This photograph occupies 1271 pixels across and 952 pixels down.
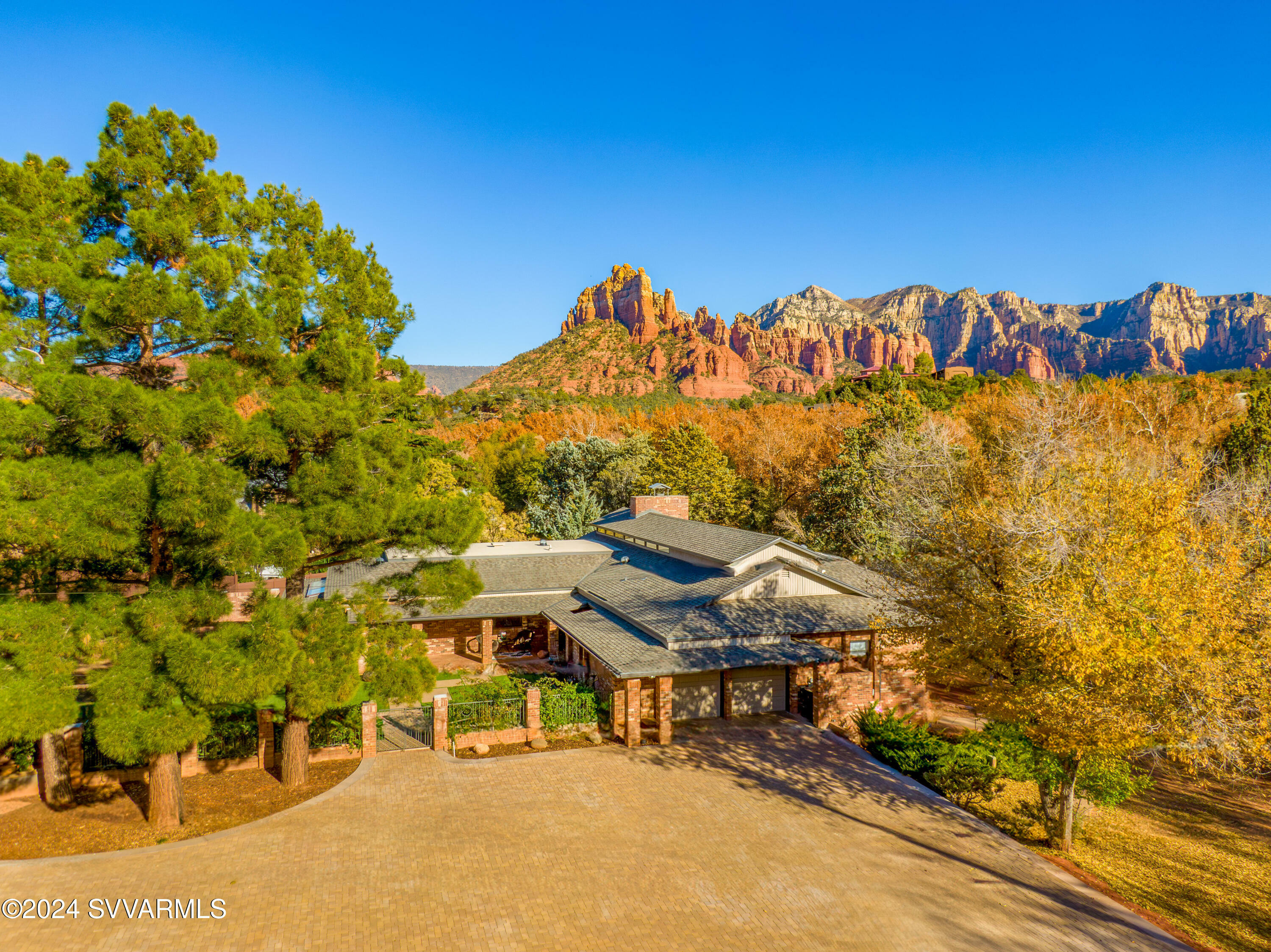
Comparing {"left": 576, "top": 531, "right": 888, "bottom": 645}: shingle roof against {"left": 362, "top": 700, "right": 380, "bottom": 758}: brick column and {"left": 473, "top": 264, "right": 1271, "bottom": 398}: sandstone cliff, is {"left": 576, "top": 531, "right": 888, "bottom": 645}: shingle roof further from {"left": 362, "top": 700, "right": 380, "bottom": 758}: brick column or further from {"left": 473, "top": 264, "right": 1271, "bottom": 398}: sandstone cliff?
{"left": 473, "top": 264, "right": 1271, "bottom": 398}: sandstone cliff

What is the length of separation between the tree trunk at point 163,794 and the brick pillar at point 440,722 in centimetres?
503

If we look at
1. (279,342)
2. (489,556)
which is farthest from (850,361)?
(279,342)

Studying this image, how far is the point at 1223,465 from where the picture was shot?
33000 millimetres

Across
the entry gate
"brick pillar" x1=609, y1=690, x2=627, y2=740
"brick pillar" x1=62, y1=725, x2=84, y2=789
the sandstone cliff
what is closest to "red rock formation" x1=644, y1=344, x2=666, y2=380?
the sandstone cliff

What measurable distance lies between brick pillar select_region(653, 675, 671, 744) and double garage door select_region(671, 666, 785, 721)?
1287 millimetres

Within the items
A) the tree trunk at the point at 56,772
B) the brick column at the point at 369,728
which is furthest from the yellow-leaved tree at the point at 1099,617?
the tree trunk at the point at 56,772

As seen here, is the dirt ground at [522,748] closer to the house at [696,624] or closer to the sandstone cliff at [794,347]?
the house at [696,624]

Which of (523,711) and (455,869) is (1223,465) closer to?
(523,711)

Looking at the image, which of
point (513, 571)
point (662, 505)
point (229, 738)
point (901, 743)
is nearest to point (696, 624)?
point (901, 743)

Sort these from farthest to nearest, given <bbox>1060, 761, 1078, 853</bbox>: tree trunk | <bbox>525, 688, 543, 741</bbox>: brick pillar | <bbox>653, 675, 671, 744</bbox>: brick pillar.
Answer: <bbox>525, 688, 543, 741</bbox>: brick pillar
<bbox>653, 675, 671, 744</bbox>: brick pillar
<bbox>1060, 761, 1078, 853</bbox>: tree trunk

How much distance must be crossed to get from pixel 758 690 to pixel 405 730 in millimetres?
9733

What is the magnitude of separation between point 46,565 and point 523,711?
10175 mm

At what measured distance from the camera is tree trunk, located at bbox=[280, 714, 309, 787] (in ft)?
44.7

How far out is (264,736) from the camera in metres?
14.7
